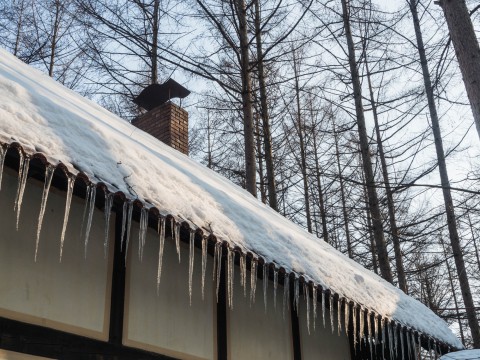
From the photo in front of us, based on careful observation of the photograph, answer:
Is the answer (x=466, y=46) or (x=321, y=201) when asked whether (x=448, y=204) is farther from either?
(x=466, y=46)

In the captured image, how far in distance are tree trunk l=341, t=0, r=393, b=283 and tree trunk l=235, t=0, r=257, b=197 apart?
2.15 meters

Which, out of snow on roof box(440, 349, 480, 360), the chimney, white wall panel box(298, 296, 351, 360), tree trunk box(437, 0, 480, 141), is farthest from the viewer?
the chimney

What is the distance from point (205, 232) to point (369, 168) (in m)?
8.00

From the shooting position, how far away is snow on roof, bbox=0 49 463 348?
3457 millimetres

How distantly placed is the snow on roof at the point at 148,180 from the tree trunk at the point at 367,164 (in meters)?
4.22

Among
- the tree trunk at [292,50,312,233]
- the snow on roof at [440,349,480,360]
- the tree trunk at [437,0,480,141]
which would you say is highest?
the tree trunk at [292,50,312,233]

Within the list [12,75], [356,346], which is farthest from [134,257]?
[356,346]

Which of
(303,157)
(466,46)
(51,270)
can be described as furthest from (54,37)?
(51,270)

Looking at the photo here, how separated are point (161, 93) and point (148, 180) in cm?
594

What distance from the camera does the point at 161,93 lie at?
988 centimetres

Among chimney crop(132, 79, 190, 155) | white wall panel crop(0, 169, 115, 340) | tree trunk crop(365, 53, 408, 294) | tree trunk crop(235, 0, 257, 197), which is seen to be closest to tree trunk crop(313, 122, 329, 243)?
tree trunk crop(365, 53, 408, 294)

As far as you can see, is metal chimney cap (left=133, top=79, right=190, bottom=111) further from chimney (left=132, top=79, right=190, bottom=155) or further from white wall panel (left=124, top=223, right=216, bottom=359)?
white wall panel (left=124, top=223, right=216, bottom=359)

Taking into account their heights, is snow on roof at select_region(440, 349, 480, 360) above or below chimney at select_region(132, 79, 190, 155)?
below

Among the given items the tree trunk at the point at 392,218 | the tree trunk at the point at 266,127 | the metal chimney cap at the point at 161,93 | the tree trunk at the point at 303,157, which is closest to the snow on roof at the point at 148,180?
the metal chimney cap at the point at 161,93
